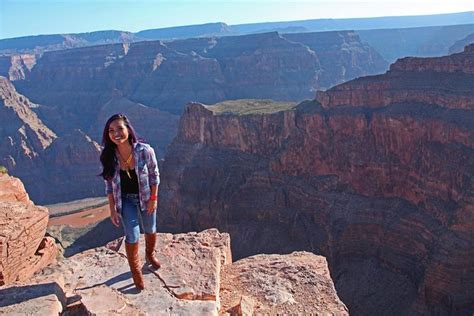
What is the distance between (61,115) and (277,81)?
158 ft

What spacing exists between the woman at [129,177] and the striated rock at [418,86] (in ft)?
105

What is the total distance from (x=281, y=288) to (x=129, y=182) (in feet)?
13.3

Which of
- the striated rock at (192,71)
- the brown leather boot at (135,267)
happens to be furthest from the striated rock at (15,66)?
the brown leather boot at (135,267)

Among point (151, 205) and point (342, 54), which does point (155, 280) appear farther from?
point (342, 54)

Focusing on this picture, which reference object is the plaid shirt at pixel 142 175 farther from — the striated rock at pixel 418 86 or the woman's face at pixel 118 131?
the striated rock at pixel 418 86

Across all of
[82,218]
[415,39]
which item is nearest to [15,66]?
[82,218]

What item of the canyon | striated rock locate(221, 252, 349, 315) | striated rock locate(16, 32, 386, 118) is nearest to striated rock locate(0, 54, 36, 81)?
the canyon

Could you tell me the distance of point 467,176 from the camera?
3366 centimetres

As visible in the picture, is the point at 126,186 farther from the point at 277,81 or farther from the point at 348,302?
the point at 277,81

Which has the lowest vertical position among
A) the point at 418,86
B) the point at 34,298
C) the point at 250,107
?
the point at 250,107

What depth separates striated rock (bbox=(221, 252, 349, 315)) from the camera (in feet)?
35.4

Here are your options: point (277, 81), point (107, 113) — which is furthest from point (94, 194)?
point (277, 81)

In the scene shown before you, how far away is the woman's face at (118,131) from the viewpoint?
373 inches

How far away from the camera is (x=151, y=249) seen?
1062 centimetres
